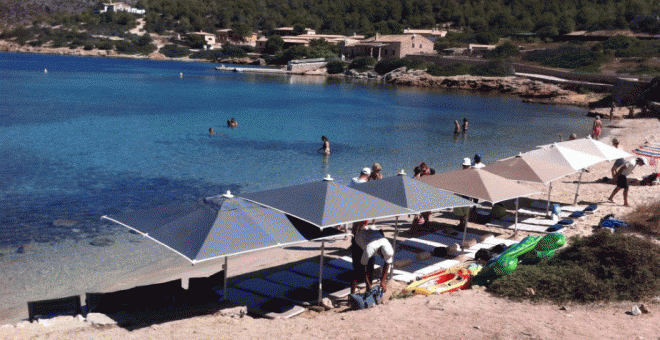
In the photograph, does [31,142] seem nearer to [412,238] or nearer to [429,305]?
[412,238]

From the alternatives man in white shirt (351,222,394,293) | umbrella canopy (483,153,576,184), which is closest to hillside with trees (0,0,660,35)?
umbrella canopy (483,153,576,184)

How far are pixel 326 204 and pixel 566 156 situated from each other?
789 centimetres

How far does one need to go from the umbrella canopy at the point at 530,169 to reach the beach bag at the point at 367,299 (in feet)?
18.5

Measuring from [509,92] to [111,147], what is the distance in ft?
180

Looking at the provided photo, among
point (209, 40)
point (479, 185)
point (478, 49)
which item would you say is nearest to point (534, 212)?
point (479, 185)

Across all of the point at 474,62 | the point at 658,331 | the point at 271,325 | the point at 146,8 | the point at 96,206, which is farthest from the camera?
the point at 146,8

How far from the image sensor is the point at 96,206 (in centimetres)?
1659

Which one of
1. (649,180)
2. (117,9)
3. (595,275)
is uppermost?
(117,9)

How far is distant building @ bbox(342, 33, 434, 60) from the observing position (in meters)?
105

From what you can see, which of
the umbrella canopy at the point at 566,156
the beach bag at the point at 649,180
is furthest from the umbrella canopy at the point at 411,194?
the beach bag at the point at 649,180

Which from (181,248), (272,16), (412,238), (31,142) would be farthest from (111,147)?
(272,16)

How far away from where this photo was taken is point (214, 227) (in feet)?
25.3

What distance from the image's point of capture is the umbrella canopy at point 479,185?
36.3 ft

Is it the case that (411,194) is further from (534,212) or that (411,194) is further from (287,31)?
(287,31)
